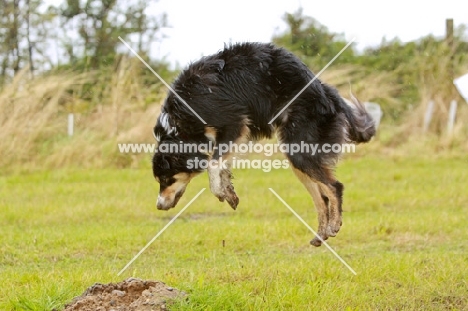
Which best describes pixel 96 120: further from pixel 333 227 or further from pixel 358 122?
pixel 333 227

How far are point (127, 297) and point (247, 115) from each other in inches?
62.7

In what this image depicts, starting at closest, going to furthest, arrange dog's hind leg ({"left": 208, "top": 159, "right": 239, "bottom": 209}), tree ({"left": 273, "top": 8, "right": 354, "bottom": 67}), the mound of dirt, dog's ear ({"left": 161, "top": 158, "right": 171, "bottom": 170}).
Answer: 1. the mound of dirt
2. dog's hind leg ({"left": 208, "top": 159, "right": 239, "bottom": 209})
3. dog's ear ({"left": 161, "top": 158, "right": 171, "bottom": 170})
4. tree ({"left": 273, "top": 8, "right": 354, "bottom": 67})

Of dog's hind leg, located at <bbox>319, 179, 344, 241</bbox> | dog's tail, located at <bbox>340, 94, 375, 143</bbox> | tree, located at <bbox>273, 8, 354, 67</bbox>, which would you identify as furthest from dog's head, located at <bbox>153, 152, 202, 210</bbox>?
tree, located at <bbox>273, 8, 354, 67</bbox>

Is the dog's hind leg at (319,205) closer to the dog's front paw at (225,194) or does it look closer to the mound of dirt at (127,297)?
the dog's front paw at (225,194)

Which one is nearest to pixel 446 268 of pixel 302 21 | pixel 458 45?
pixel 302 21

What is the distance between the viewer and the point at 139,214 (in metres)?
8.42

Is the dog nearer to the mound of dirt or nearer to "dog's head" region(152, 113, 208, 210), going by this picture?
"dog's head" region(152, 113, 208, 210)

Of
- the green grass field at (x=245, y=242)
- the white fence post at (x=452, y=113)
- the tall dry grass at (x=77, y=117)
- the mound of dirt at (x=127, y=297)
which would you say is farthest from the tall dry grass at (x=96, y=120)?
the mound of dirt at (x=127, y=297)

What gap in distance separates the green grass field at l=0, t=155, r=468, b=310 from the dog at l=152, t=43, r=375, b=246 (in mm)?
704

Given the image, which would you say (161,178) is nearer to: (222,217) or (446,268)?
(446,268)

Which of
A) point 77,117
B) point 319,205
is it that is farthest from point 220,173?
point 77,117

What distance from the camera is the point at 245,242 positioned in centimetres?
695

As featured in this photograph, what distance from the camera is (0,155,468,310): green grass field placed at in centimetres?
492

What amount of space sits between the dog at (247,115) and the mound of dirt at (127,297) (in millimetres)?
847
